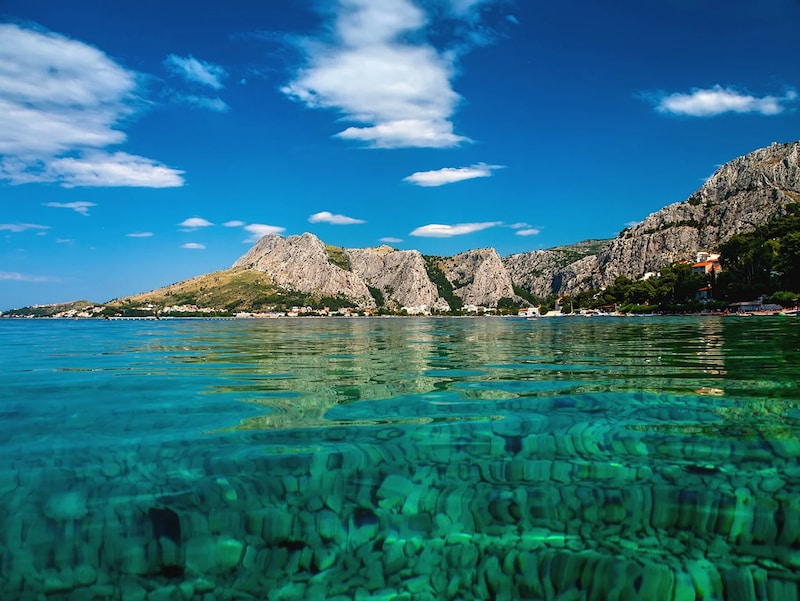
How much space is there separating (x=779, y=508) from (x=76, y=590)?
8183 mm

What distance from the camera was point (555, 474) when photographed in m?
7.12

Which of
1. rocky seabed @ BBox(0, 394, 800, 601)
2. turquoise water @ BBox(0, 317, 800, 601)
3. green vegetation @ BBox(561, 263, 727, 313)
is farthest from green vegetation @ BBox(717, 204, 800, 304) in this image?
rocky seabed @ BBox(0, 394, 800, 601)

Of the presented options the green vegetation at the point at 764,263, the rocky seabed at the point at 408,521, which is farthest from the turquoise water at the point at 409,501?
the green vegetation at the point at 764,263

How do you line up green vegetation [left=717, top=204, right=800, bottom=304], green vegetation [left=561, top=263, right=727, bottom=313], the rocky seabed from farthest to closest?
1. green vegetation [left=561, top=263, right=727, bottom=313]
2. green vegetation [left=717, top=204, right=800, bottom=304]
3. the rocky seabed

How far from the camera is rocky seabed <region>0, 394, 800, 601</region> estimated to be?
5332 mm

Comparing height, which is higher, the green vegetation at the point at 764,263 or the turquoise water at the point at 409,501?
the green vegetation at the point at 764,263

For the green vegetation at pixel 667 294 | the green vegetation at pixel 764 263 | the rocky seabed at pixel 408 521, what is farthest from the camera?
the green vegetation at pixel 667 294

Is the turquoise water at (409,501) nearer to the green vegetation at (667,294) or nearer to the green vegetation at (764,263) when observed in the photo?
the green vegetation at (764,263)

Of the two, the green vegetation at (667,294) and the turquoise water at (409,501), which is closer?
the turquoise water at (409,501)

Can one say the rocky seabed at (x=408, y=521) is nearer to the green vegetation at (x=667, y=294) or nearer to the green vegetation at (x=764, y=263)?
the green vegetation at (x=764, y=263)

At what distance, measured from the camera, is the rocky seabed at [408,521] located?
5.33m

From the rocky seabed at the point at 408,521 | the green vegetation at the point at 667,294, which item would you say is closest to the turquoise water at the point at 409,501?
the rocky seabed at the point at 408,521

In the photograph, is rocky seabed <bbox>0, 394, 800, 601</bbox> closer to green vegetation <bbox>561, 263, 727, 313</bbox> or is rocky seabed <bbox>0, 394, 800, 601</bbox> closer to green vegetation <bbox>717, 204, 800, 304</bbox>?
green vegetation <bbox>717, 204, 800, 304</bbox>

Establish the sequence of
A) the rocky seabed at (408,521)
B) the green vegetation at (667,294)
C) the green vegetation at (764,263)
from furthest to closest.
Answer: the green vegetation at (667,294) → the green vegetation at (764,263) → the rocky seabed at (408,521)
